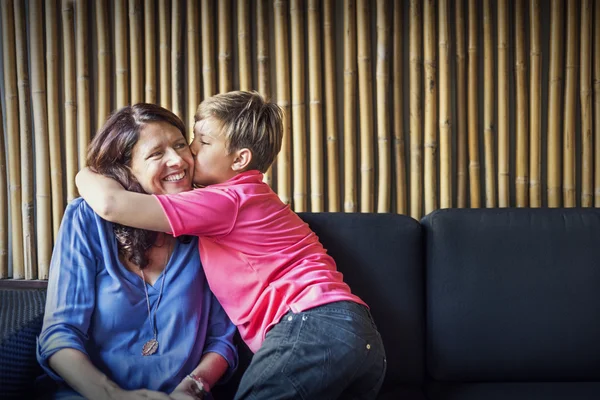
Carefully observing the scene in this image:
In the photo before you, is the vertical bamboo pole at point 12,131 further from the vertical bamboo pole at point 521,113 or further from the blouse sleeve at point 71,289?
the vertical bamboo pole at point 521,113

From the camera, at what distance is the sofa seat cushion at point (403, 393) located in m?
1.63

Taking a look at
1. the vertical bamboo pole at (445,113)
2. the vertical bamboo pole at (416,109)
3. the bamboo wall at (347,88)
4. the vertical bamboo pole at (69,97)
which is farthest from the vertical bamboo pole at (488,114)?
→ the vertical bamboo pole at (69,97)

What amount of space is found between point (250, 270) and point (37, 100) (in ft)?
4.48

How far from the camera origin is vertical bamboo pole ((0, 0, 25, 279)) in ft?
7.59

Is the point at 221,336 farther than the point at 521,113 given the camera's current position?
No

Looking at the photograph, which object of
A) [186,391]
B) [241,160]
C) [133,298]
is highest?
[241,160]

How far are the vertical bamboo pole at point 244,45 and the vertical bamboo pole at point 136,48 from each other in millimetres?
399

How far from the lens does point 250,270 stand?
150 cm

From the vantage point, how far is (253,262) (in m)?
1.51

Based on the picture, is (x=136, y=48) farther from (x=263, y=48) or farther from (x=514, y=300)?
(x=514, y=300)

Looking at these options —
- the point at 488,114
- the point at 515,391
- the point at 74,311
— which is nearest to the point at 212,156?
the point at 74,311

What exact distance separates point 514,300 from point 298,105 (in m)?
1.09

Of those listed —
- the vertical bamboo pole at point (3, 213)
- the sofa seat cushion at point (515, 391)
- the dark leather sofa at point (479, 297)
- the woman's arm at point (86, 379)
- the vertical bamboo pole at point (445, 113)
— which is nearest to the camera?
the woman's arm at point (86, 379)

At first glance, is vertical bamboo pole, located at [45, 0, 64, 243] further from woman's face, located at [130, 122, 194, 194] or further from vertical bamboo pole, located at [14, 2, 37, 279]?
woman's face, located at [130, 122, 194, 194]
